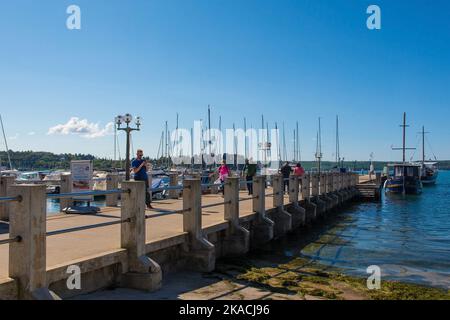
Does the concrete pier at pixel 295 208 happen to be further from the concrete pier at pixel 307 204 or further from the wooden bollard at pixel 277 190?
the wooden bollard at pixel 277 190

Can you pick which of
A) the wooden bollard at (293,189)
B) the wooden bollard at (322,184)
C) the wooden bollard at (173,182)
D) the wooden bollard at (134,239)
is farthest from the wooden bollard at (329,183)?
the wooden bollard at (134,239)

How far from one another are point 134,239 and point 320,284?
12.5 ft

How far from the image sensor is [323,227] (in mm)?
20016

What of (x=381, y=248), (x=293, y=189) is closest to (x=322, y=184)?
(x=293, y=189)

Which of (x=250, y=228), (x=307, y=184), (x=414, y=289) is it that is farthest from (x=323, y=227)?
(x=414, y=289)

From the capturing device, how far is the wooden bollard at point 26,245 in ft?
17.7

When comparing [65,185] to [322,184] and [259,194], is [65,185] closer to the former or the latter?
[259,194]

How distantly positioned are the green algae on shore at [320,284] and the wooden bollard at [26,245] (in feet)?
13.3

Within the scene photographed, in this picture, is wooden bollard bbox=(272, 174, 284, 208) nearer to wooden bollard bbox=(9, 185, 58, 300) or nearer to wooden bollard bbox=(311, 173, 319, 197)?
wooden bollard bbox=(311, 173, 319, 197)

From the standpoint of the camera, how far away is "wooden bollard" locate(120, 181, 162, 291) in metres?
7.20

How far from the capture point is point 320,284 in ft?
29.1

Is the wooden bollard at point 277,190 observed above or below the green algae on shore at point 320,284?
above
